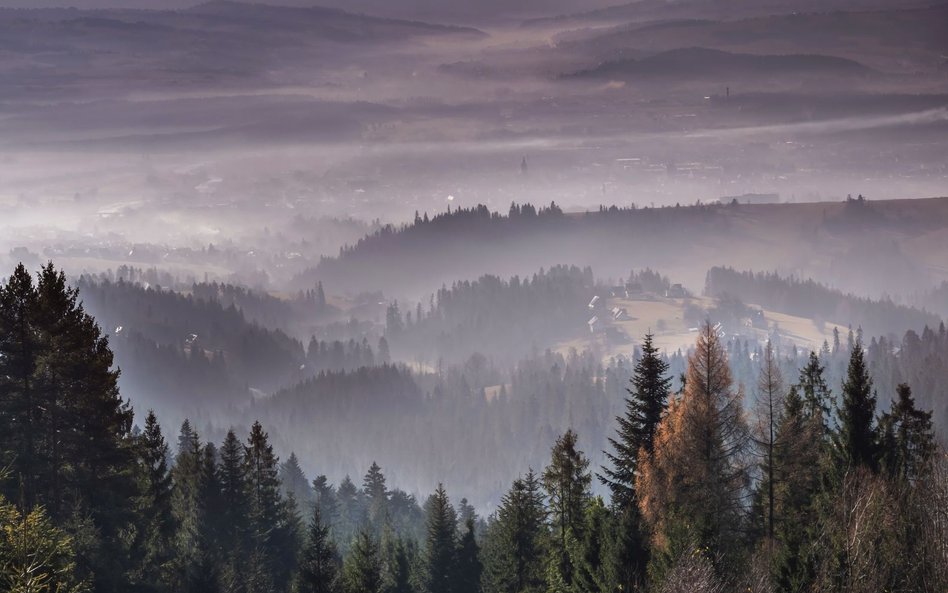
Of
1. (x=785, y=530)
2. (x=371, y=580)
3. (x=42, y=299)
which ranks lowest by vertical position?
(x=371, y=580)

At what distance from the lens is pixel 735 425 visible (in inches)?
2403

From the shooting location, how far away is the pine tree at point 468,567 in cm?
8569

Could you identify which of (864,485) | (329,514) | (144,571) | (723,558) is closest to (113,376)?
(144,571)

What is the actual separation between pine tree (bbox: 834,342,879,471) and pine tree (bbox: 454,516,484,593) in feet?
102

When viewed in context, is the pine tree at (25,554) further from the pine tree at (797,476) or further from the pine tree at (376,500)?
the pine tree at (376,500)

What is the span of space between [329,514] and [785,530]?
9918 cm

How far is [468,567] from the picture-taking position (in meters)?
86.3

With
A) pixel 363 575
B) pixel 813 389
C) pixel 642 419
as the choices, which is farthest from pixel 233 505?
pixel 813 389

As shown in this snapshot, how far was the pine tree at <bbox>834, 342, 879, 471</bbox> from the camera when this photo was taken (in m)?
63.0

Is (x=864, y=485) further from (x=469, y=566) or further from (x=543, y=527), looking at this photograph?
(x=469, y=566)

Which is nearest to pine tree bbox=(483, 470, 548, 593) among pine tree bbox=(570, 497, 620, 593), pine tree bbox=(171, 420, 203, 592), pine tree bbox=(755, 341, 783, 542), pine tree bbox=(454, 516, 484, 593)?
pine tree bbox=(454, 516, 484, 593)

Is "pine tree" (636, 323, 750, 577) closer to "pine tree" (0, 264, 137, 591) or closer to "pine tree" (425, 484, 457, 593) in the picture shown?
"pine tree" (425, 484, 457, 593)

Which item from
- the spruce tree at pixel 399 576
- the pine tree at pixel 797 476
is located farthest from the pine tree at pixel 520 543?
the pine tree at pixel 797 476

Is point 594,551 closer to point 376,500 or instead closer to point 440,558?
point 440,558
